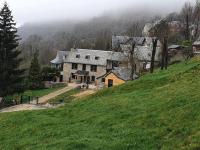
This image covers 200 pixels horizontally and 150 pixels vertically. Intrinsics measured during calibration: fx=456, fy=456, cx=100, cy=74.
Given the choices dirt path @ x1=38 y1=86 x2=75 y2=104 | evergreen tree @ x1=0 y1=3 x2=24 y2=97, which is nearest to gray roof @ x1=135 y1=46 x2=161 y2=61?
dirt path @ x1=38 y1=86 x2=75 y2=104

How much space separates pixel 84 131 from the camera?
2061 cm

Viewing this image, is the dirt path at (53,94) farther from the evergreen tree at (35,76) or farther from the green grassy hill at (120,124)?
the green grassy hill at (120,124)

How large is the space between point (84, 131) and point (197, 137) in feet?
20.2

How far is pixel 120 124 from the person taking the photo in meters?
20.7

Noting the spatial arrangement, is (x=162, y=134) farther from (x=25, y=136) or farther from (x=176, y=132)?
(x=25, y=136)

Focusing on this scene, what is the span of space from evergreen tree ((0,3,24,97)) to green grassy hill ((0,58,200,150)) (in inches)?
1373

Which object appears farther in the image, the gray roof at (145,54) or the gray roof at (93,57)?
the gray roof at (93,57)

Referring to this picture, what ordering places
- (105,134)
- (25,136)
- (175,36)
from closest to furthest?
(105,134) → (25,136) → (175,36)

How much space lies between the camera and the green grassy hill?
56.7ft

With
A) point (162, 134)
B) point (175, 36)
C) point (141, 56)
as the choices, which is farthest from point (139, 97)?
point (175, 36)

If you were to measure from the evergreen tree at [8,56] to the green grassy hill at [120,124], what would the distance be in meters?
34.9

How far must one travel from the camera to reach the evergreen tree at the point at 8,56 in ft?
206

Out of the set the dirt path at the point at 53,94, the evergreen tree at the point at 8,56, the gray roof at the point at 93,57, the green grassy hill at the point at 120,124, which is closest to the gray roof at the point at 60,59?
the gray roof at the point at 93,57

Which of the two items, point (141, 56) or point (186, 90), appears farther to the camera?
point (141, 56)
